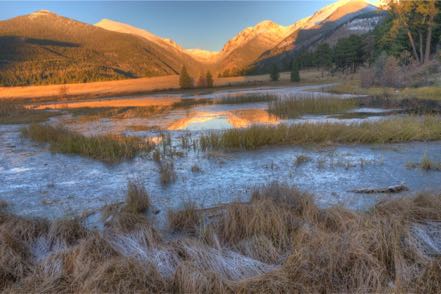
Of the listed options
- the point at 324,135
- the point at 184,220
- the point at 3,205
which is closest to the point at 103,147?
the point at 3,205

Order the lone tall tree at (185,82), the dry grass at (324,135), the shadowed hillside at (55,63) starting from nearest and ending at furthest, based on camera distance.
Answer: the dry grass at (324,135) → the lone tall tree at (185,82) → the shadowed hillside at (55,63)

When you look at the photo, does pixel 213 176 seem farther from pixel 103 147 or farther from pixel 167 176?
pixel 103 147

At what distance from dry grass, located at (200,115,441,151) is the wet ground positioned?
2.31ft

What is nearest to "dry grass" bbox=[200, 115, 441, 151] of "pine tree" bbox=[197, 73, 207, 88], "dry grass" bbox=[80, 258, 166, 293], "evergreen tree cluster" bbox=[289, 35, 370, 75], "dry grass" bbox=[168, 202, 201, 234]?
"dry grass" bbox=[168, 202, 201, 234]

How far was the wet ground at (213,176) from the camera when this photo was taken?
7.16 meters

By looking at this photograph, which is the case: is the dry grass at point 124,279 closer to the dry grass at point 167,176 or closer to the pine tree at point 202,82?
the dry grass at point 167,176

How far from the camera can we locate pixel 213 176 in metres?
8.96

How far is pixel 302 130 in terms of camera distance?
42.2 ft

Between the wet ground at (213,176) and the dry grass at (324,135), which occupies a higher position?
the dry grass at (324,135)

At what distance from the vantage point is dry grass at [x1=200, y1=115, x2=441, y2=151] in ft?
39.3

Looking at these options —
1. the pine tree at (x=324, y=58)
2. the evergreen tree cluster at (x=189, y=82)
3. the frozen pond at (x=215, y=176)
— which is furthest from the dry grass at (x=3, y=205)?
the pine tree at (x=324, y=58)

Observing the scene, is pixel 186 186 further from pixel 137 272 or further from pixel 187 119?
pixel 187 119

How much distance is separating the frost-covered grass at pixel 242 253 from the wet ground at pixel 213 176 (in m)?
1.11

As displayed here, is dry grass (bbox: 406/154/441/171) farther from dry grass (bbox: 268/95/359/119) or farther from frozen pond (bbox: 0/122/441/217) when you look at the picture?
dry grass (bbox: 268/95/359/119)
